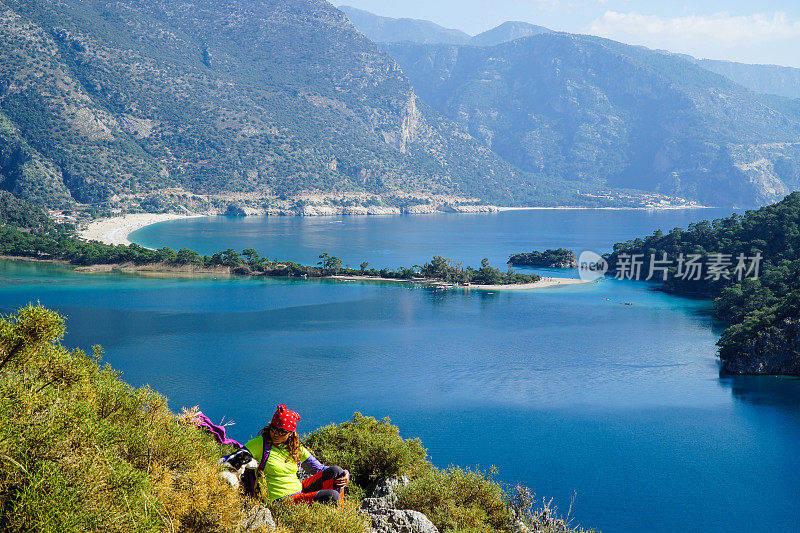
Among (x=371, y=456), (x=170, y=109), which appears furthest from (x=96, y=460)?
(x=170, y=109)

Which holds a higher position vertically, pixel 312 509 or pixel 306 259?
pixel 312 509

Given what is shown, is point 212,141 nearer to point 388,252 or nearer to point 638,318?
point 388,252

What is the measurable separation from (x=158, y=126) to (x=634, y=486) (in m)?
157

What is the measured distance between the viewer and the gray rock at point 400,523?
7406 millimetres

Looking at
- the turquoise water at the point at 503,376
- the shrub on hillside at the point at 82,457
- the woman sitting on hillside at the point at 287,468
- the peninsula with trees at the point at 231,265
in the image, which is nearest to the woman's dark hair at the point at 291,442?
the woman sitting on hillside at the point at 287,468

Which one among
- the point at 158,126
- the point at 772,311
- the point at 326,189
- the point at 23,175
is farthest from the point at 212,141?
the point at 772,311

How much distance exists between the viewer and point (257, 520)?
5.82m

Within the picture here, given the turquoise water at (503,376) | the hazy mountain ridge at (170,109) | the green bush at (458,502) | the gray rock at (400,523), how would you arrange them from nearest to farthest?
1. the gray rock at (400,523)
2. the green bush at (458,502)
3. the turquoise water at (503,376)
4. the hazy mountain ridge at (170,109)

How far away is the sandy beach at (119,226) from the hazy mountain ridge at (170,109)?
9.60 metres

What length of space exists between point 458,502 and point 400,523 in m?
3.02

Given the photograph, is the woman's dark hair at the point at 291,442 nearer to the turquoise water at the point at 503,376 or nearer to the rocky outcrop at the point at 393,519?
the rocky outcrop at the point at 393,519

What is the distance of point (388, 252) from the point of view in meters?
88.5

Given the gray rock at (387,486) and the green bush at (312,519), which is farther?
the gray rock at (387,486)

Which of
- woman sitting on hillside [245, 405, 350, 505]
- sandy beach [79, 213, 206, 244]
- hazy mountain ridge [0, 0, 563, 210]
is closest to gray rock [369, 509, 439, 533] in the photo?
woman sitting on hillside [245, 405, 350, 505]
